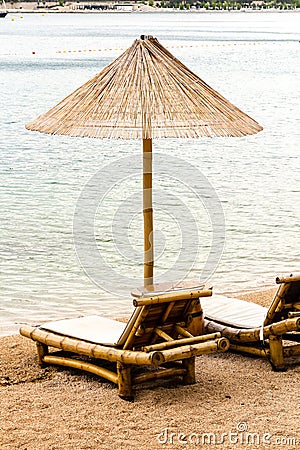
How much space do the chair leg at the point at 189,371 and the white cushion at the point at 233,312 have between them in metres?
0.58

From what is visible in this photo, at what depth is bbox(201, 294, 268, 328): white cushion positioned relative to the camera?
5.82m

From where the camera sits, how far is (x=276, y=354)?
5.55m

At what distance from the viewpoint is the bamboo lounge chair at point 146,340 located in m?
4.93

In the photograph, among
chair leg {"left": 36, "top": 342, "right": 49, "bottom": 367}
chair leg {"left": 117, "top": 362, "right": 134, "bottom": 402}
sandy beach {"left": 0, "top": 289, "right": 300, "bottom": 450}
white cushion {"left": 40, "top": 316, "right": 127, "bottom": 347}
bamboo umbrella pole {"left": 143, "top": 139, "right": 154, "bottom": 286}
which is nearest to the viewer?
sandy beach {"left": 0, "top": 289, "right": 300, "bottom": 450}

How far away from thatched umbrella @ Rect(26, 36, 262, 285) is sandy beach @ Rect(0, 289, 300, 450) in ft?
3.21

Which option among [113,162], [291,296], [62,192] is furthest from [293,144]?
[291,296]

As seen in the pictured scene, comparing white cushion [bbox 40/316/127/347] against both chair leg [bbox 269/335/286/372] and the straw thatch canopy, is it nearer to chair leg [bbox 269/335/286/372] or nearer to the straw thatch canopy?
chair leg [bbox 269/335/286/372]

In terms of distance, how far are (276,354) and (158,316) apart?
873 mm

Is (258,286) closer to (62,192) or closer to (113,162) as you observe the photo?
(62,192)

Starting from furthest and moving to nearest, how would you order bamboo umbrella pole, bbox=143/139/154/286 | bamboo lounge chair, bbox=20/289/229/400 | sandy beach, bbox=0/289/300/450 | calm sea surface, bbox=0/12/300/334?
calm sea surface, bbox=0/12/300/334, bamboo umbrella pole, bbox=143/139/154/286, bamboo lounge chair, bbox=20/289/229/400, sandy beach, bbox=0/289/300/450

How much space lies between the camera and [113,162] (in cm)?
1812

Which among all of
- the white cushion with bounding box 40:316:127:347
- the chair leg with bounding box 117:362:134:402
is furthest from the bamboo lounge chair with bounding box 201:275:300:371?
the chair leg with bounding box 117:362:134:402

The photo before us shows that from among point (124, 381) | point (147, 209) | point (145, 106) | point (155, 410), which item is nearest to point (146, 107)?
point (145, 106)

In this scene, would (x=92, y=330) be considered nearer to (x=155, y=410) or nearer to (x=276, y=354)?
(x=155, y=410)
